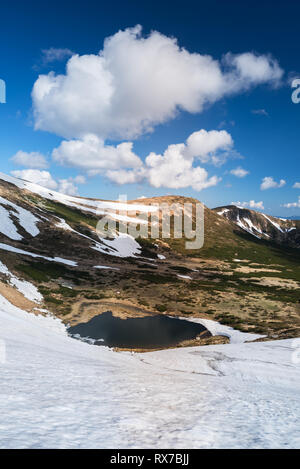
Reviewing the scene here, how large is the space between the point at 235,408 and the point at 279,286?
319ft

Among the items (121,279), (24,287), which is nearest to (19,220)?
(121,279)

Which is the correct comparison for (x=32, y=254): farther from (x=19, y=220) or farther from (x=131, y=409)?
(x=131, y=409)

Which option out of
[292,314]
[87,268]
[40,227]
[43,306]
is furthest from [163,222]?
[43,306]

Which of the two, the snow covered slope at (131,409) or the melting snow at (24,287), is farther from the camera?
the melting snow at (24,287)

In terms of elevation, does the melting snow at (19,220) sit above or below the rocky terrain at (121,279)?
above

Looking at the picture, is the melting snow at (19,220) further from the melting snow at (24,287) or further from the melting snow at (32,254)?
the melting snow at (24,287)

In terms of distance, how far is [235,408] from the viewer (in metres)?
9.16

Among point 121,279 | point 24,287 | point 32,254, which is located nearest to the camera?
point 24,287

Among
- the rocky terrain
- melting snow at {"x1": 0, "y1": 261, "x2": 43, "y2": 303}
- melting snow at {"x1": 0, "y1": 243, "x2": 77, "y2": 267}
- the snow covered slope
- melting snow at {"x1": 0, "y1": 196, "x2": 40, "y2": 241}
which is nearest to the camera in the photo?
the snow covered slope

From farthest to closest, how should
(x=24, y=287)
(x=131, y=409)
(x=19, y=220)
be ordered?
(x=19, y=220) < (x=24, y=287) < (x=131, y=409)

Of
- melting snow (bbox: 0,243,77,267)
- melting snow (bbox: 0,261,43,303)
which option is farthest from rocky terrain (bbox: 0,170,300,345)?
melting snow (bbox: 0,243,77,267)

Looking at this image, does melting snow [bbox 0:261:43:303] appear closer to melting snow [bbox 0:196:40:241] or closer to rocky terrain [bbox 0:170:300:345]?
rocky terrain [bbox 0:170:300:345]

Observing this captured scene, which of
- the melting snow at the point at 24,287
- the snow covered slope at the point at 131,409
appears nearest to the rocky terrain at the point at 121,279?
the melting snow at the point at 24,287
